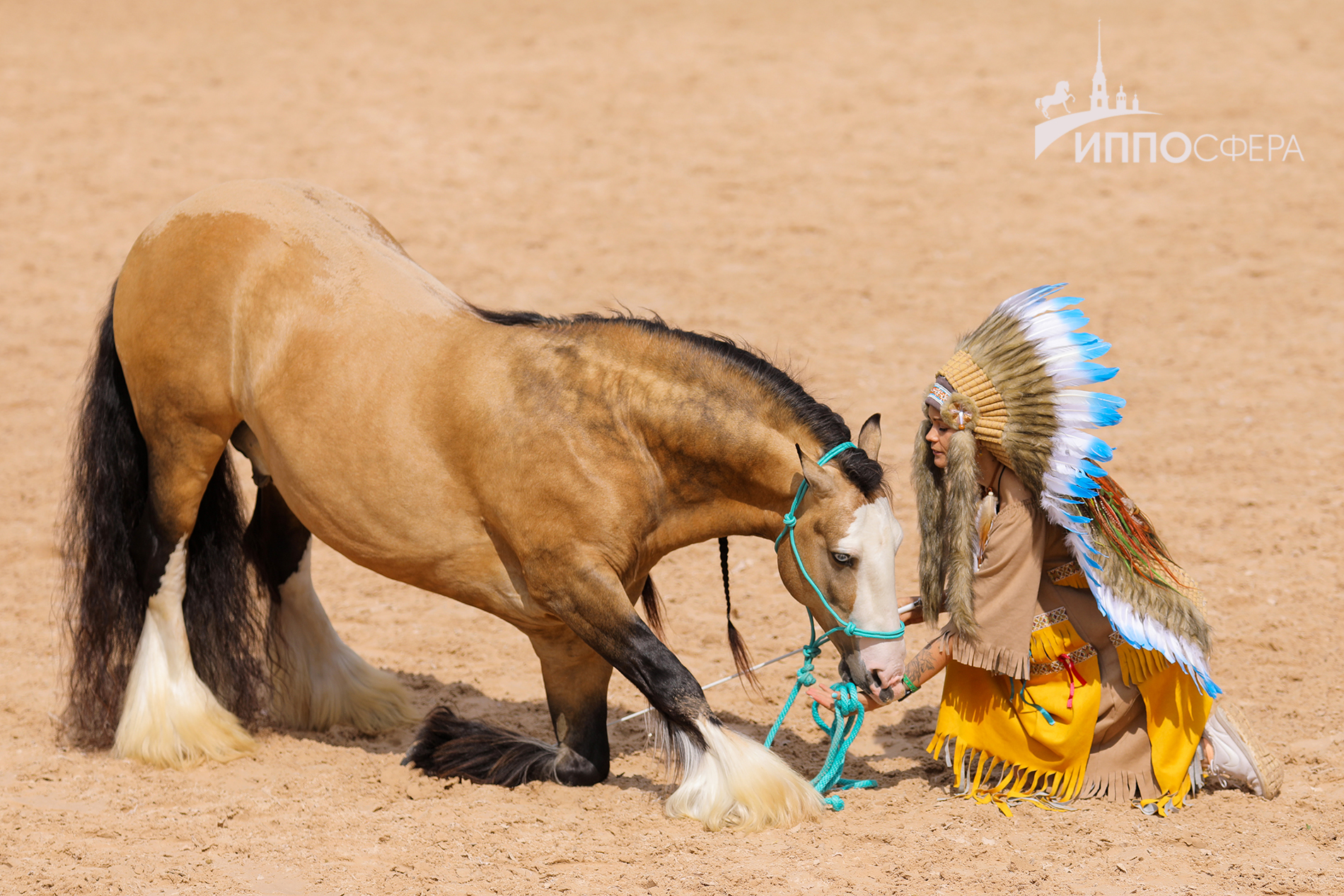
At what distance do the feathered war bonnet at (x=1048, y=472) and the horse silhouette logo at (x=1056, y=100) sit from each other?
9.41 m

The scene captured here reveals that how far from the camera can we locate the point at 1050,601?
3.87 meters

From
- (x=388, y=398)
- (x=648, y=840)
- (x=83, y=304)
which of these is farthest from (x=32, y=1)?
(x=648, y=840)

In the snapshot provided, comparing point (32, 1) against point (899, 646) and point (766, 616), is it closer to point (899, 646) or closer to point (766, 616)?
point (766, 616)

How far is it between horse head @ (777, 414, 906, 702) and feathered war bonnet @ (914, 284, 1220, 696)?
27cm

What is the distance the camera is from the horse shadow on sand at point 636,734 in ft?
14.0

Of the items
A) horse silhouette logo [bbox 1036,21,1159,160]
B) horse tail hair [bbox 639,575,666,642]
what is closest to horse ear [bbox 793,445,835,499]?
horse tail hair [bbox 639,575,666,642]

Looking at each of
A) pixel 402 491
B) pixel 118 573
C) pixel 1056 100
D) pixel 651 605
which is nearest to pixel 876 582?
pixel 651 605

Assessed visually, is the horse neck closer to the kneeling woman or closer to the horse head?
the horse head

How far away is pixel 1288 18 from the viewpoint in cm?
1362

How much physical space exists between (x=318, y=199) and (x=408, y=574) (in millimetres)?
1450

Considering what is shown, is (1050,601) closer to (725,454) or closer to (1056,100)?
(725,454)

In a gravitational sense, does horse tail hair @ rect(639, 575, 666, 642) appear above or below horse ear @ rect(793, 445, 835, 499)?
below

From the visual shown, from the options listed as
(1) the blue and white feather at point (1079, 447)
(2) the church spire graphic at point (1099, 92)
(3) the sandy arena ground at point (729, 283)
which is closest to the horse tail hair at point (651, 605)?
(3) the sandy arena ground at point (729, 283)

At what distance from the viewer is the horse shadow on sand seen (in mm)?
4277
